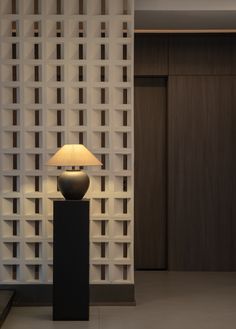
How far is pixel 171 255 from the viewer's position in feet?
27.9

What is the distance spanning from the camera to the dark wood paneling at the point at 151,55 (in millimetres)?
8484

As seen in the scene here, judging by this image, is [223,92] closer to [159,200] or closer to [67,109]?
[159,200]

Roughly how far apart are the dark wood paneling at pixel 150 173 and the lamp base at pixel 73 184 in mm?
2439

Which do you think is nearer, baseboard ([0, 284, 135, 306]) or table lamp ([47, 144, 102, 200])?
table lamp ([47, 144, 102, 200])

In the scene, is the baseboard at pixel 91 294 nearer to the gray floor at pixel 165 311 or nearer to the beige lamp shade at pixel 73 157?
the gray floor at pixel 165 311

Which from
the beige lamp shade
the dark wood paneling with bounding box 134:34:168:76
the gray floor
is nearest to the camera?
the gray floor

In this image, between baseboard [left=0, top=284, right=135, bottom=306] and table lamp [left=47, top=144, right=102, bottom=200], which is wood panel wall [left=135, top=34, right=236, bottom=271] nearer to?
baseboard [left=0, top=284, right=135, bottom=306]

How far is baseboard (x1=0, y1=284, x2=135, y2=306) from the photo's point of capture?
664cm

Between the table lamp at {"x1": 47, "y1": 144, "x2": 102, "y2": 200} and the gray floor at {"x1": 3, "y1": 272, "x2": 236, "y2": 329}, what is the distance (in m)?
1.14

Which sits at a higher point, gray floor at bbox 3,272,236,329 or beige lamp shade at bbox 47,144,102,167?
beige lamp shade at bbox 47,144,102,167

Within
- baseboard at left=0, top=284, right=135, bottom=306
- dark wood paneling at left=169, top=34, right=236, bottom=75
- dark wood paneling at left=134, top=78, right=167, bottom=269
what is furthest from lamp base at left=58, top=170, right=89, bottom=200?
dark wood paneling at left=169, top=34, right=236, bottom=75

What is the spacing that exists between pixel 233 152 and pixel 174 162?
0.75 m

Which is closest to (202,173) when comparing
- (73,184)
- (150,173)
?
(150,173)

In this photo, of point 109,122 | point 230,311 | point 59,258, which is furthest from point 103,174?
point 230,311
